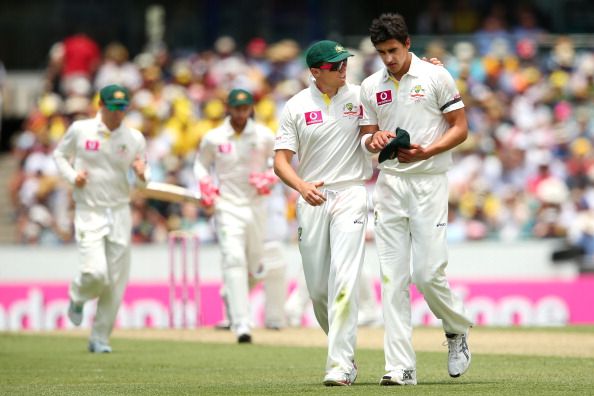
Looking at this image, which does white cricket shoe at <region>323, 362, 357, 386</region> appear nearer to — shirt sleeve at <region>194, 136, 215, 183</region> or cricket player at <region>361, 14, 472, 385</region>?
cricket player at <region>361, 14, 472, 385</region>

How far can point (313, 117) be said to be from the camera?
1014cm

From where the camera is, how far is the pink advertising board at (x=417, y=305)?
60.4 ft

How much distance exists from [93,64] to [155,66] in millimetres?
1240

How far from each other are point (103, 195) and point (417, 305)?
6211 millimetres

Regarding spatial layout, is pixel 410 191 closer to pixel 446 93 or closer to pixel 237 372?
pixel 446 93

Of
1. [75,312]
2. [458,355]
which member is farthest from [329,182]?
[75,312]

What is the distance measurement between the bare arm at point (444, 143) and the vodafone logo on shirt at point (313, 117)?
0.80m

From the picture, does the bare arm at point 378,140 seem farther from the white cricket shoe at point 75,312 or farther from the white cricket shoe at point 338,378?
the white cricket shoe at point 75,312

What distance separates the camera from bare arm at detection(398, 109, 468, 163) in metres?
9.55

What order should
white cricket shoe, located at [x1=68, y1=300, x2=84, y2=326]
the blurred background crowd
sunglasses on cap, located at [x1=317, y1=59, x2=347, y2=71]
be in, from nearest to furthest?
sunglasses on cap, located at [x1=317, y1=59, x2=347, y2=71], white cricket shoe, located at [x1=68, y1=300, x2=84, y2=326], the blurred background crowd

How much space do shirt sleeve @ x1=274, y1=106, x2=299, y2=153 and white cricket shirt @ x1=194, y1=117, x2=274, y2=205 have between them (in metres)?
4.88

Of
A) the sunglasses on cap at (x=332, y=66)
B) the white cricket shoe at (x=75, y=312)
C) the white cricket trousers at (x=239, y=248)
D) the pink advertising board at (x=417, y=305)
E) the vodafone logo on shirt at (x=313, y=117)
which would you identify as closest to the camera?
the sunglasses on cap at (x=332, y=66)

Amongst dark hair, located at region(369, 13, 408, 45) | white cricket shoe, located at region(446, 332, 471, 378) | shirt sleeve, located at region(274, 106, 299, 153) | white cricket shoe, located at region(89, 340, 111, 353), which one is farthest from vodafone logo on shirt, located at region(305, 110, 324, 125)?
white cricket shoe, located at region(89, 340, 111, 353)

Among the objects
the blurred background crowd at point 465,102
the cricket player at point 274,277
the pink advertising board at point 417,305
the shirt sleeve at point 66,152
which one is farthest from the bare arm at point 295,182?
the blurred background crowd at point 465,102
